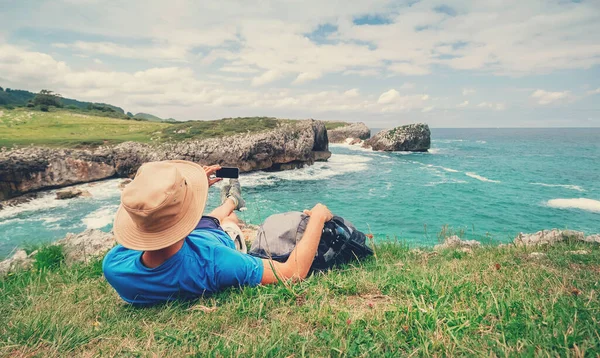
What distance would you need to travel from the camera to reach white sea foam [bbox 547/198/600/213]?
73.2 feet

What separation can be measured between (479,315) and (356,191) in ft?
86.5

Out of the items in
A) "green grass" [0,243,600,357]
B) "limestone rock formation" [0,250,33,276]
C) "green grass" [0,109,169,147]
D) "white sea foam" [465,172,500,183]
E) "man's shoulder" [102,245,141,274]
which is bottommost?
"white sea foam" [465,172,500,183]

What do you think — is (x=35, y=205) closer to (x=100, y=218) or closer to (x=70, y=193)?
(x=70, y=193)

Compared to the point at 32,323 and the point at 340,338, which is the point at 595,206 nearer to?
the point at 340,338

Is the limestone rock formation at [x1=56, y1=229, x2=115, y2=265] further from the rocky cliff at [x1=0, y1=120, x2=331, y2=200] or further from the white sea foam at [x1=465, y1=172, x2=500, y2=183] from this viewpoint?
the white sea foam at [x1=465, y1=172, x2=500, y2=183]

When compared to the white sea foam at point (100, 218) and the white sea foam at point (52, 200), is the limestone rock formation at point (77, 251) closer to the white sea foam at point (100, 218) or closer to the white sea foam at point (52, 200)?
the white sea foam at point (100, 218)

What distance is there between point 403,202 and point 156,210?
2387 cm

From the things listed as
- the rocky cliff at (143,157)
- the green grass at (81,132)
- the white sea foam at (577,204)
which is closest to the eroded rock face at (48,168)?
the rocky cliff at (143,157)

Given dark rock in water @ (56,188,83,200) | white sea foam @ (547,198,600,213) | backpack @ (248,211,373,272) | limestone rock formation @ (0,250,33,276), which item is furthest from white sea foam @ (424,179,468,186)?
dark rock in water @ (56,188,83,200)

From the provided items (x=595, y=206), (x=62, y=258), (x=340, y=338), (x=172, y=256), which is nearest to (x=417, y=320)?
(x=340, y=338)

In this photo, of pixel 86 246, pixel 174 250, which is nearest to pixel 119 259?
pixel 174 250

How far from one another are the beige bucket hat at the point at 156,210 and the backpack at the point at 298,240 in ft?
4.18

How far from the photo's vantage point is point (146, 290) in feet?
8.71

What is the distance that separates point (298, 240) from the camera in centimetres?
360
